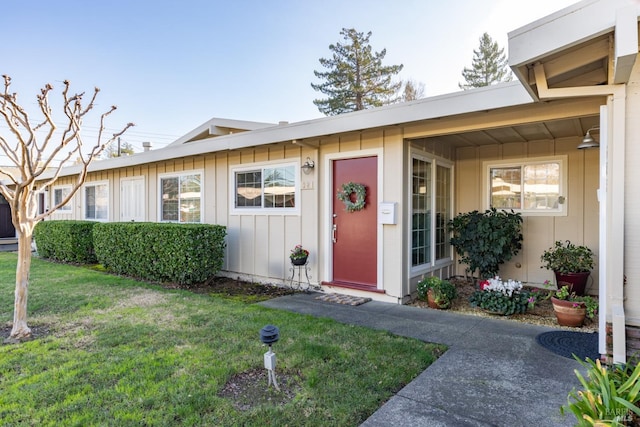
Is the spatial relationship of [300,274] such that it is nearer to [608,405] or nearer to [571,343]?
[571,343]

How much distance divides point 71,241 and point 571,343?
32.5 ft

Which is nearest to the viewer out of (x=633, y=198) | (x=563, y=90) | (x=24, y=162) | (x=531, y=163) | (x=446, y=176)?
(x=633, y=198)

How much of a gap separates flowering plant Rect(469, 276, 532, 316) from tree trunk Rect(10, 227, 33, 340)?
502 cm

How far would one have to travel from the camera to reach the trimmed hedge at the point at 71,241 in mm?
8812

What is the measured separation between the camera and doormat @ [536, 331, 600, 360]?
3203 millimetres

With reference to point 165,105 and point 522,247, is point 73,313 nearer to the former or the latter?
point 522,247

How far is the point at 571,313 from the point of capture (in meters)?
3.93

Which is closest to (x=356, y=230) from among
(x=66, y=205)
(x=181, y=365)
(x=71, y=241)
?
(x=181, y=365)

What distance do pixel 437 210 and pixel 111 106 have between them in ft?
15.9

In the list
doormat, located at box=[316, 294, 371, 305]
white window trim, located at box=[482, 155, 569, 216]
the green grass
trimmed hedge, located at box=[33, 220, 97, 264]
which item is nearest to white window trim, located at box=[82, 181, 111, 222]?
trimmed hedge, located at box=[33, 220, 97, 264]

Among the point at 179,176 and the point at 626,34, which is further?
the point at 179,176

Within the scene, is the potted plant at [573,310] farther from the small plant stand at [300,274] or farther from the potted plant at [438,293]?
the small plant stand at [300,274]

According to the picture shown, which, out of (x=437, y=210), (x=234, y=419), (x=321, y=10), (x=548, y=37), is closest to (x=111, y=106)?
(x=234, y=419)

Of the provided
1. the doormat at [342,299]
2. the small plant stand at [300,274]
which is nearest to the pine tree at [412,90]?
the small plant stand at [300,274]
